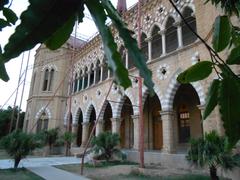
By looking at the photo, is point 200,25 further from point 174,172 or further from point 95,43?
point 95,43

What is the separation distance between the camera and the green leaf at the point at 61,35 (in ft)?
1.55

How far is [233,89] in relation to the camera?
2.04ft

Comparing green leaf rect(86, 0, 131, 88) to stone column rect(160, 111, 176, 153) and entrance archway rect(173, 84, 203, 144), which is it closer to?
stone column rect(160, 111, 176, 153)

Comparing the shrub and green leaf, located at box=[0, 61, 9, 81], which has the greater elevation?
green leaf, located at box=[0, 61, 9, 81]

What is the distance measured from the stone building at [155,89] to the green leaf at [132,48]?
3595 mm

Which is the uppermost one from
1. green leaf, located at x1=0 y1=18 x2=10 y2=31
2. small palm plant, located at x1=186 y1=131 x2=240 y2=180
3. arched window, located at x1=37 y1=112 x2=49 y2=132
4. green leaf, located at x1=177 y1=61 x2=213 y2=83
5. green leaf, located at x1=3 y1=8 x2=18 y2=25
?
arched window, located at x1=37 y1=112 x2=49 y2=132

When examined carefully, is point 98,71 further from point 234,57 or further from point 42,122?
point 234,57

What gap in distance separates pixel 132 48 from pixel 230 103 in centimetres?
35

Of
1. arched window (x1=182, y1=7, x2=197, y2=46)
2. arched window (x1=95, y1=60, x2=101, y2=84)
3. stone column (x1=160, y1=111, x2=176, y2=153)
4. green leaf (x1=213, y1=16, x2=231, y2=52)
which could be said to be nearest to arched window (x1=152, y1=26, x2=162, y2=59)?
arched window (x1=182, y1=7, x2=197, y2=46)

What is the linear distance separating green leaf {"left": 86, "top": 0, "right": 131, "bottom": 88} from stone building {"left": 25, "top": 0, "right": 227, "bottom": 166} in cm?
359

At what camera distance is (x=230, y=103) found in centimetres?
62

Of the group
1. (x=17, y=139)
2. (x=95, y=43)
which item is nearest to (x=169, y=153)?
(x=17, y=139)

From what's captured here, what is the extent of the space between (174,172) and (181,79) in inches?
309

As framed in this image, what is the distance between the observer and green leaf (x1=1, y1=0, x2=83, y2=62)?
42cm
